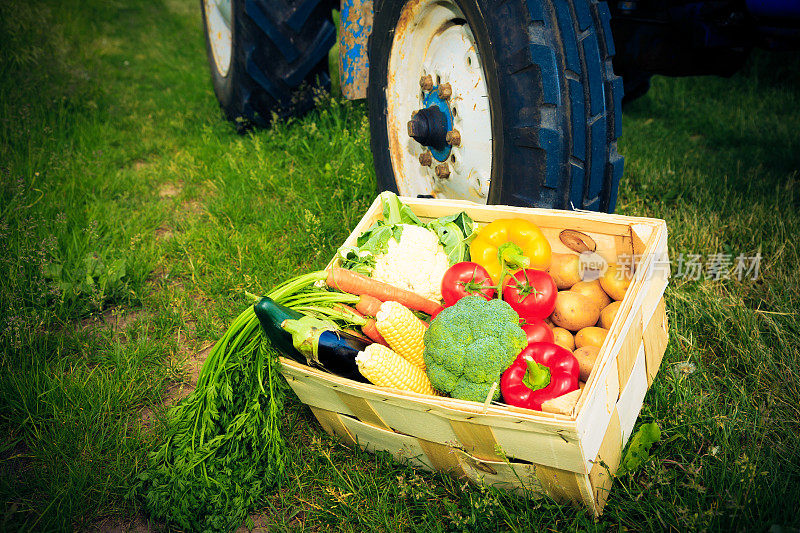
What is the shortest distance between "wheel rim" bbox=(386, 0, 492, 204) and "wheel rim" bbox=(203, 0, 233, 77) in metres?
2.01

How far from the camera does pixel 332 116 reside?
3.94 metres

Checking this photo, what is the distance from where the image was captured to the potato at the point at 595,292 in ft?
6.26

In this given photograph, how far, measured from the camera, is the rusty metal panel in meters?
2.82

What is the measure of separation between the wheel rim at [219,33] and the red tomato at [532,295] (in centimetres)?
318

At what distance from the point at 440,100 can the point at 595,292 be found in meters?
1.10

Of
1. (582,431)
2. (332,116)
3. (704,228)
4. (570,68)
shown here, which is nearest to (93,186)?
(332,116)

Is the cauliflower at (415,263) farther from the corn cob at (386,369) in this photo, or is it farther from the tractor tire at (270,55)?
the tractor tire at (270,55)

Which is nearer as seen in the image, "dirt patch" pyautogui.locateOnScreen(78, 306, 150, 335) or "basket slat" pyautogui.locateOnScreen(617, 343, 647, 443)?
"basket slat" pyautogui.locateOnScreen(617, 343, 647, 443)

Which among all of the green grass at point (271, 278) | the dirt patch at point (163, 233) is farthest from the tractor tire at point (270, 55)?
the dirt patch at point (163, 233)

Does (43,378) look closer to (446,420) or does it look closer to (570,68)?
(446,420)

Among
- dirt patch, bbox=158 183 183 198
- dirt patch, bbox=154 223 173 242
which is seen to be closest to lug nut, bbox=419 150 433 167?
dirt patch, bbox=154 223 173 242

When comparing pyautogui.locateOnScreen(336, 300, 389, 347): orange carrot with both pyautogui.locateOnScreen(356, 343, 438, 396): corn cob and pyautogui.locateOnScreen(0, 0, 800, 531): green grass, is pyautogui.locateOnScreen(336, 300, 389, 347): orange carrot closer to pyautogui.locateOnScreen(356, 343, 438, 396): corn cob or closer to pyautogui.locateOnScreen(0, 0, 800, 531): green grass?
pyautogui.locateOnScreen(356, 343, 438, 396): corn cob

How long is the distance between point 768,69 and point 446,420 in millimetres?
5392

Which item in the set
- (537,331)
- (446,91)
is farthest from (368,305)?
(446,91)
